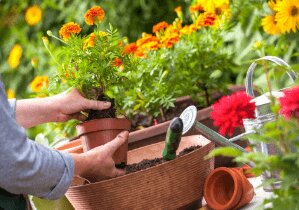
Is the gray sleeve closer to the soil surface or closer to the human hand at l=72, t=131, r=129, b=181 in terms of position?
the human hand at l=72, t=131, r=129, b=181

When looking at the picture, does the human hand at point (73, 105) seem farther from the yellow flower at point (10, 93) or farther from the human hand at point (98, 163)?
the yellow flower at point (10, 93)

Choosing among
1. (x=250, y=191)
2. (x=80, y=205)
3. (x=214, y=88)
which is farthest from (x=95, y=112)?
(x=214, y=88)

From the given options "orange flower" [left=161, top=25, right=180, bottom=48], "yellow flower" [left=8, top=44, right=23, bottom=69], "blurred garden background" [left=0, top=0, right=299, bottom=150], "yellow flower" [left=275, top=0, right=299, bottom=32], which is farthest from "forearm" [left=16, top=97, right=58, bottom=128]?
"yellow flower" [left=8, top=44, right=23, bottom=69]

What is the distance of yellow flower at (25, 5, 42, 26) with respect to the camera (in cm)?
410

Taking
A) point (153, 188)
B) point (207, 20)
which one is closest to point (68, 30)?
point (153, 188)

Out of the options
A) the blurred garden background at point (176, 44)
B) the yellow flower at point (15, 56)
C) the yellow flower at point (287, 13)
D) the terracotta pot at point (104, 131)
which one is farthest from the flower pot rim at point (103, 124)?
the yellow flower at point (15, 56)

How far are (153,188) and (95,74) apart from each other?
14.3 inches

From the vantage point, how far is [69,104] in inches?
74.5

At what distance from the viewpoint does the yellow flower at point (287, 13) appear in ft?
7.18

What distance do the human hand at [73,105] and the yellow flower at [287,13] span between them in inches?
26.1

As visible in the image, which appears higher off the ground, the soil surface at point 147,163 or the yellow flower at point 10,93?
the soil surface at point 147,163

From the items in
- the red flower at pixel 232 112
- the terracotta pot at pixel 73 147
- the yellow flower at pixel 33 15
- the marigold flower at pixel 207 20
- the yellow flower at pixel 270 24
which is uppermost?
the red flower at pixel 232 112

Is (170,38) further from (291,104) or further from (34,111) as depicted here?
(291,104)

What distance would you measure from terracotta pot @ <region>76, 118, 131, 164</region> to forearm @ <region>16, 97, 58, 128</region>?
11 cm
